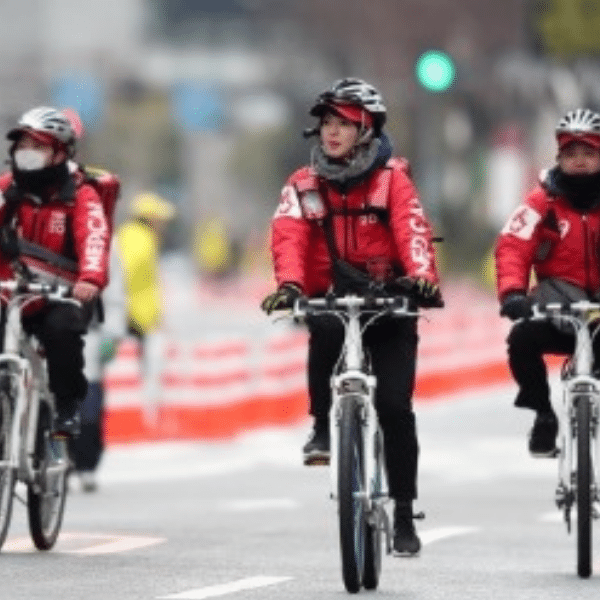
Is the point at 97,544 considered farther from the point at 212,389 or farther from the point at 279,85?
the point at 279,85

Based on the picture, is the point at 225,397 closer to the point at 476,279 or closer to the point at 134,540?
the point at 134,540

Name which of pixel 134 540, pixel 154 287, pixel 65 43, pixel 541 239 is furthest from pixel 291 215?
pixel 65 43

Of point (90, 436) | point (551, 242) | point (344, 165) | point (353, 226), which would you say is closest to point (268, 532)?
point (551, 242)

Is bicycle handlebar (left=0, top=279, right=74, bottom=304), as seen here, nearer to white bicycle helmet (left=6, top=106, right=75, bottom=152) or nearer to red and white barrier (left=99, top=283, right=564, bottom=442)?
white bicycle helmet (left=6, top=106, right=75, bottom=152)

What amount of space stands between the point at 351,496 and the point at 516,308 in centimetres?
149

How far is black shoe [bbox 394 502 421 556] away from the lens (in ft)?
48.3

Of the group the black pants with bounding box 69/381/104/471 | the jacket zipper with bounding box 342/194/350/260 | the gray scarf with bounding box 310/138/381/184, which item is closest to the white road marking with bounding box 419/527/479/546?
the jacket zipper with bounding box 342/194/350/260

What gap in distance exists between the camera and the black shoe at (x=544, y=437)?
51.1ft

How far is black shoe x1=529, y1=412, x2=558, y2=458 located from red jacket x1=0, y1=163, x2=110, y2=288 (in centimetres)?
193

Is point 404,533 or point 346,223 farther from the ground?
point 346,223

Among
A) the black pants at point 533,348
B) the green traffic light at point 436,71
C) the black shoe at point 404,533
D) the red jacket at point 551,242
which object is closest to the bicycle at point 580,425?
the black pants at point 533,348

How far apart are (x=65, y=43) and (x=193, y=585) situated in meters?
163

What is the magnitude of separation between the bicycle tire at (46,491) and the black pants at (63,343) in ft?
0.58

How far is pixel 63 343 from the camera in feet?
52.6
